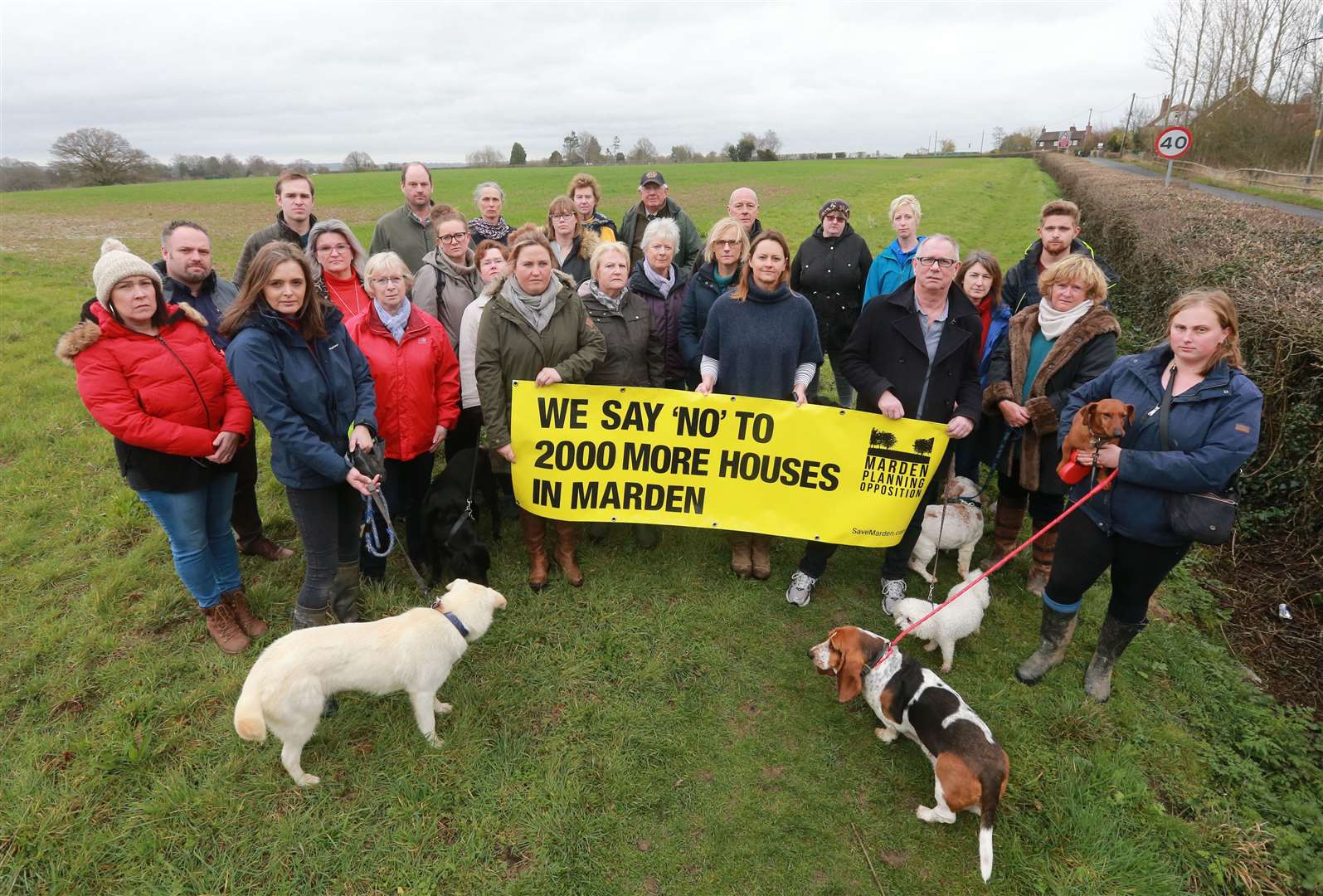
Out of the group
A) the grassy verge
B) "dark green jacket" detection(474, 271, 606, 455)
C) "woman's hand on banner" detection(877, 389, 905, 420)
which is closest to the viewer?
"woman's hand on banner" detection(877, 389, 905, 420)

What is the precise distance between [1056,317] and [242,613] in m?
6.92

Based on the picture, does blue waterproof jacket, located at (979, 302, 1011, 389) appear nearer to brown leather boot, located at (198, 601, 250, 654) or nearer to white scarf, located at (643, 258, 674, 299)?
white scarf, located at (643, 258, 674, 299)

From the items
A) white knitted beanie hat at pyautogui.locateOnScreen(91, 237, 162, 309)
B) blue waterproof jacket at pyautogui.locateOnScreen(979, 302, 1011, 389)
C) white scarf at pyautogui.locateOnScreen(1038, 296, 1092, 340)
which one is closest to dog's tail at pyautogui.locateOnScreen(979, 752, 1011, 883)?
white scarf at pyautogui.locateOnScreen(1038, 296, 1092, 340)

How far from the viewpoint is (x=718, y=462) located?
5.39 meters

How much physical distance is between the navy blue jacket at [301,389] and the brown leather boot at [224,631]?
59.2 inches

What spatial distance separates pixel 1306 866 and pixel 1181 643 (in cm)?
176

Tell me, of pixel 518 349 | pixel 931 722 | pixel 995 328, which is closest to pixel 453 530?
pixel 518 349

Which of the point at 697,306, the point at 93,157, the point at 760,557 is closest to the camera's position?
the point at 697,306

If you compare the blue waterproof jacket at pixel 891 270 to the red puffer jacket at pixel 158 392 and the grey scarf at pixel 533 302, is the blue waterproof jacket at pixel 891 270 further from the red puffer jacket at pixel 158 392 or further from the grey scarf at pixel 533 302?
the red puffer jacket at pixel 158 392

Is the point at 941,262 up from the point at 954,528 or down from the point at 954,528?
up

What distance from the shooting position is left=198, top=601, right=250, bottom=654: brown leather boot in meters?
4.77

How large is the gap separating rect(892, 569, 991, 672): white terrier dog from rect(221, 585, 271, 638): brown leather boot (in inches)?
Result: 201

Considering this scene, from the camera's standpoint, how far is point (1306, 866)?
3426mm

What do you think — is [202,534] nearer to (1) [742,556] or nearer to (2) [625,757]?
(2) [625,757]
